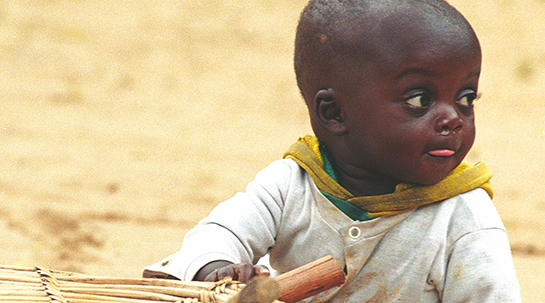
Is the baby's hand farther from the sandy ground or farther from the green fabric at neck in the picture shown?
the sandy ground

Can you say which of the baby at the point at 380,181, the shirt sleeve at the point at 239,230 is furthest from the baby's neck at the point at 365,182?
the shirt sleeve at the point at 239,230

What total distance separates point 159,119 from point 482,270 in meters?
3.15

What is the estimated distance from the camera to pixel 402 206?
1.64m

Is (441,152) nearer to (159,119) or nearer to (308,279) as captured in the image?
(308,279)

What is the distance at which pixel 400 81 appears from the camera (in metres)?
1.54

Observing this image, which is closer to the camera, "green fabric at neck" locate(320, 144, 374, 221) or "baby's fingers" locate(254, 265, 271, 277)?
"baby's fingers" locate(254, 265, 271, 277)

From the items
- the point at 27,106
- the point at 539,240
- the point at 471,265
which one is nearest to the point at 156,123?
the point at 27,106

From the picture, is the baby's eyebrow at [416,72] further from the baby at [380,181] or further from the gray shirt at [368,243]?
the gray shirt at [368,243]

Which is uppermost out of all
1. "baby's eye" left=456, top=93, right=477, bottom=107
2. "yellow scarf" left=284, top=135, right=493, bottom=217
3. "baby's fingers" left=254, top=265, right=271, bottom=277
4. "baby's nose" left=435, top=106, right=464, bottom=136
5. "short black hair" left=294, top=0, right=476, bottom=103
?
"short black hair" left=294, top=0, right=476, bottom=103

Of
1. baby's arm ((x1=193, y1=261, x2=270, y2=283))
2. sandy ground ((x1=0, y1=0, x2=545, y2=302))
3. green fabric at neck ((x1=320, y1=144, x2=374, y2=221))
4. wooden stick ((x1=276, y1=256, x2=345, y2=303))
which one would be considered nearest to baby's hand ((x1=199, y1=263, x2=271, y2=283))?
baby's arm ((x1=193, y1=261, x2=270, y2=283))

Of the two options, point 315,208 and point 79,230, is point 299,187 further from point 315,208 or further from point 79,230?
point 79,230

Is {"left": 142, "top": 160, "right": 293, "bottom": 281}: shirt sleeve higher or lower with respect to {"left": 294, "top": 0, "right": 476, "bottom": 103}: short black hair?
lower

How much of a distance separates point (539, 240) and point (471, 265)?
2081 mm

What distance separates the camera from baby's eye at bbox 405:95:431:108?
154 cm
